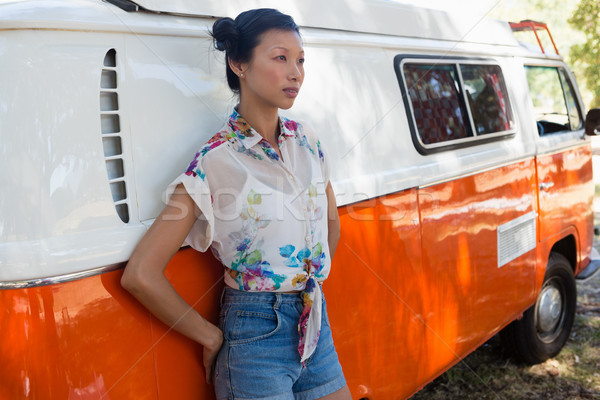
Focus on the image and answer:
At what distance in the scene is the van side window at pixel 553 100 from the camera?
4.20 m

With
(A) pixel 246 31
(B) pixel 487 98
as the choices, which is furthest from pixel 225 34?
(B) pixel 487 98

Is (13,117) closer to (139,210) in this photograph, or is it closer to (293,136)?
(139,210)

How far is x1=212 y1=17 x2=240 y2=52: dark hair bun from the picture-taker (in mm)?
1806

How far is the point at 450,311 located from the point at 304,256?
1441mm

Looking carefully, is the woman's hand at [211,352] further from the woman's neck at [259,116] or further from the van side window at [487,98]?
the van side window at [487,98]

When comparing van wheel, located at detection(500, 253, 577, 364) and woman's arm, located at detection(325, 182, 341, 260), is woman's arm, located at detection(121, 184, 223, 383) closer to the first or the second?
woman's arm, located at detection(325, 182, 341, 260)

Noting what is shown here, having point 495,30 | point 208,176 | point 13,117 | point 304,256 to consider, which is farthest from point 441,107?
point 13,117

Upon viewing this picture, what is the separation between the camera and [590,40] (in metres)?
14.0

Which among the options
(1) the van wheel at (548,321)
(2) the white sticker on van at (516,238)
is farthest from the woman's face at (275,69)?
(1) the van wheel at (548,321)

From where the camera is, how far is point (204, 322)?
1.80 metres

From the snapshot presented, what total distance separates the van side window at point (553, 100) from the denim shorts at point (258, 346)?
295 cm

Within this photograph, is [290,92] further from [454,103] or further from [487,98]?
[487,98]

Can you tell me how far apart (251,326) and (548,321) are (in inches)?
131

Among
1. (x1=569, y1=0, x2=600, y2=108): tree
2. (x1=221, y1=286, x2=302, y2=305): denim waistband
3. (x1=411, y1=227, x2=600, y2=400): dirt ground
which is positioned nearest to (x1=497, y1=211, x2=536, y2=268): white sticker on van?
(x1=411, y1=227, x2=600, y2=400): dirt ground
